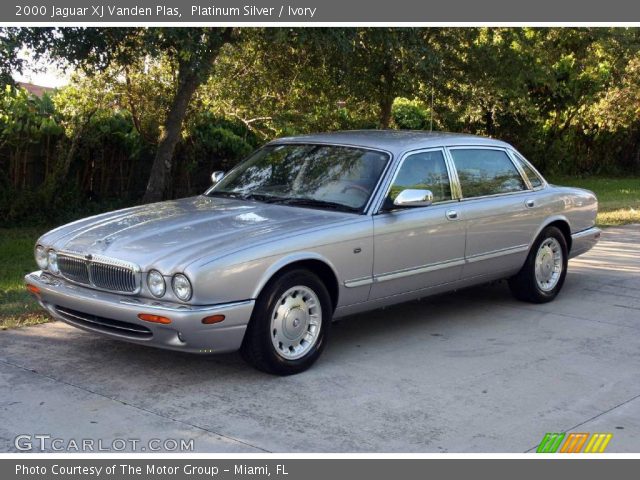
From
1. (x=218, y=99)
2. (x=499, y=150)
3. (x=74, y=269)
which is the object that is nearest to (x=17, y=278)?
(x=74, y=269)

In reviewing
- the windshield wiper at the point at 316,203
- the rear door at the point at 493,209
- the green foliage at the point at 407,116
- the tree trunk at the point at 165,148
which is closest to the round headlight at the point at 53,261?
the windshield wiper at the point at 316,203

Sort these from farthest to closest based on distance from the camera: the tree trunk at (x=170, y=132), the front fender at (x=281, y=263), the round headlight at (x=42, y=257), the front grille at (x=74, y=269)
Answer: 1. the tree trunk at (x=170, y=132)
2. the round headlight at (x=42, y=257)
3. the front grille at (x=74, y=269)
4. the front fender at (x=281, y=263)

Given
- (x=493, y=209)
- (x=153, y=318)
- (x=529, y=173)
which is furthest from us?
(x=529, y=173)

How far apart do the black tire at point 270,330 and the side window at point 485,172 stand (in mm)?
2032

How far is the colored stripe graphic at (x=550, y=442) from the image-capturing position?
16.0 ft

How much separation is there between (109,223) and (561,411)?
334 cm

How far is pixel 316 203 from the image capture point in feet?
22.0

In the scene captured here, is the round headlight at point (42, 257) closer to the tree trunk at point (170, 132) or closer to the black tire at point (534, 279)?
the black tire at point (534, 279)

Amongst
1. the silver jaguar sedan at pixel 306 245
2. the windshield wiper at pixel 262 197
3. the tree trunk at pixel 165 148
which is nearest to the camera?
the silver jaguar sedan at pixel 306 245

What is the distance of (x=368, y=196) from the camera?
6.68m

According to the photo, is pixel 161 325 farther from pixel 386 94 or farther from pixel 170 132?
pixel 386 94

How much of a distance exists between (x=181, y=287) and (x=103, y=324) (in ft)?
2.32

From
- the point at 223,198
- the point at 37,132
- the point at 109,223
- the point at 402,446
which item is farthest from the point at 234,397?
the point at 37,132


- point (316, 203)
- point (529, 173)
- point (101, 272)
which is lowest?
point (101, 272)
